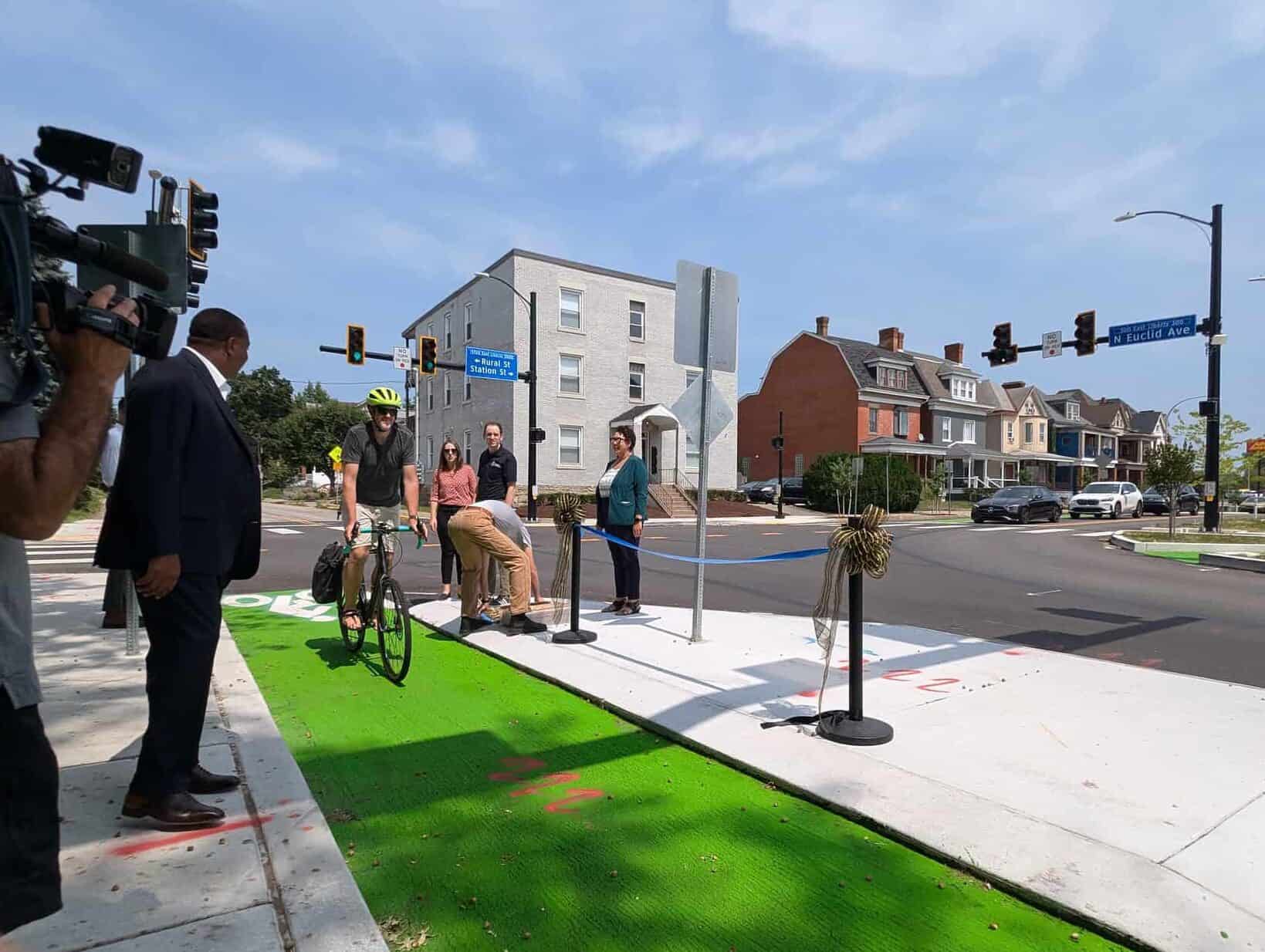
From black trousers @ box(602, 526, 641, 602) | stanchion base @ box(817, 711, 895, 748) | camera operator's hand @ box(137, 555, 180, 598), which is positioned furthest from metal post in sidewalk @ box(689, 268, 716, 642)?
camera operator's hand @ box(137, 555, 180, 598)

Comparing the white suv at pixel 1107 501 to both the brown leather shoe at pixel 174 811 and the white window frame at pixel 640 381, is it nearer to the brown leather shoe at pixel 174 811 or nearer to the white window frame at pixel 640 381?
the white window frame at pixel 640 381

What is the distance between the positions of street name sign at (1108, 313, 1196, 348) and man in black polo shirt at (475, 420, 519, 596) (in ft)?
65.3

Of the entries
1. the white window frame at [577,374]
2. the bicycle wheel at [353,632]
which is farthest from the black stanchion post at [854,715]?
the white window frame at [577,374]

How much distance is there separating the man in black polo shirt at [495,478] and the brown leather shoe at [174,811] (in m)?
4.94

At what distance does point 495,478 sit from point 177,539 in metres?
5.34

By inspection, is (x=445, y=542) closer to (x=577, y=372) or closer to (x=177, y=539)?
(x=177, y=539)

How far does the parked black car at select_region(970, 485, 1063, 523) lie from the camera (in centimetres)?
3036

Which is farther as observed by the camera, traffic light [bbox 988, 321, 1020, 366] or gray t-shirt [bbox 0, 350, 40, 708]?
traffic light [bbox 988, 321, 1020, 366]

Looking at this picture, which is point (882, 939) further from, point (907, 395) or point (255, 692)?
point (907, 395)

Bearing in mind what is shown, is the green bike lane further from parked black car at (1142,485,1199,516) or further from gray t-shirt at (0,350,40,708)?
parked black car at (1142,485,1199,516)

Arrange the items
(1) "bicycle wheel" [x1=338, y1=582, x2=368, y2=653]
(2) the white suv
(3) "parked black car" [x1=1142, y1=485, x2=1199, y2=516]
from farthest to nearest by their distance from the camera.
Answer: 1. (3) "parked black car" [x1=1142, y1=485, x2=1199, y2=516]
2. (2) the white suv
3. (1) "bicycle wheel" [x1=338, y1=582, x2=368, y2=653]

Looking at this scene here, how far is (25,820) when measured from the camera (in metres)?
1.75

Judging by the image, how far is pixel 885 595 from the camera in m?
10.0

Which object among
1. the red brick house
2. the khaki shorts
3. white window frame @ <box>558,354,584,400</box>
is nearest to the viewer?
the khaki shorts
